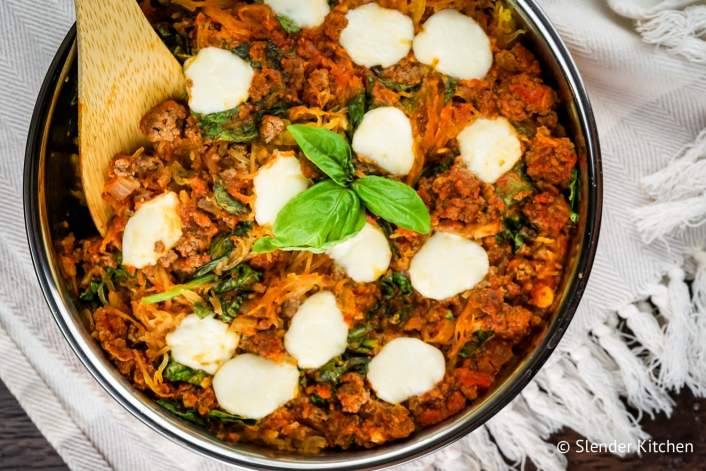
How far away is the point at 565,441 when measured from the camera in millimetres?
4207

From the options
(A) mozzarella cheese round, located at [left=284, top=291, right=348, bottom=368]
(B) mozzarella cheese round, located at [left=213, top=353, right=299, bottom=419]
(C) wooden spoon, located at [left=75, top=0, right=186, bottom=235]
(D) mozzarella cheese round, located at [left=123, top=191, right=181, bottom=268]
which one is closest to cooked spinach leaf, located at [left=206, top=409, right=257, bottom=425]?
(B) mozzarella cheese round, located at [left=213, top=353, right=299, bottom=419]

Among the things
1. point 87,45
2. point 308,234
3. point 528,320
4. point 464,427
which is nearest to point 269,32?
point 87,45

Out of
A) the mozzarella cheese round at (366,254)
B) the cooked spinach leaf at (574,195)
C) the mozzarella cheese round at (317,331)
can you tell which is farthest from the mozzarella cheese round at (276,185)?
the cooked spinach leaf at (574,195)

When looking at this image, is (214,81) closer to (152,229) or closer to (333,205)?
(152,229)

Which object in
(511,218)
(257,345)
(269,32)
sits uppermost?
(269,32)

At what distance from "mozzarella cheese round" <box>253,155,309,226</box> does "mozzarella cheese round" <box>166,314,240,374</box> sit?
59cm

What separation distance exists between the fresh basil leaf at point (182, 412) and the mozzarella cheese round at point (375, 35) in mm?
1899

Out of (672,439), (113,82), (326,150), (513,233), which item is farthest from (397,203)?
(672,439)

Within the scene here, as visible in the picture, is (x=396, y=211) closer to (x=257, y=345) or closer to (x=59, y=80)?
(x=257, y=345)

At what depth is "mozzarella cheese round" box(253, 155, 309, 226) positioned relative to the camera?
11.6 feet

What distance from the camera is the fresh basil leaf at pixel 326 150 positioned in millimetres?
3379

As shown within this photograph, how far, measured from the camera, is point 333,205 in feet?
11.2

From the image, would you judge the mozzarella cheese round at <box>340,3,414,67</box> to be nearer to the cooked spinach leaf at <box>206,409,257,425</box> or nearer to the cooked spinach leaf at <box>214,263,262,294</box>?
the cooked spinach leaf at <box>214,263,262,294</box>

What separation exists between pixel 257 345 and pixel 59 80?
1595 mm
